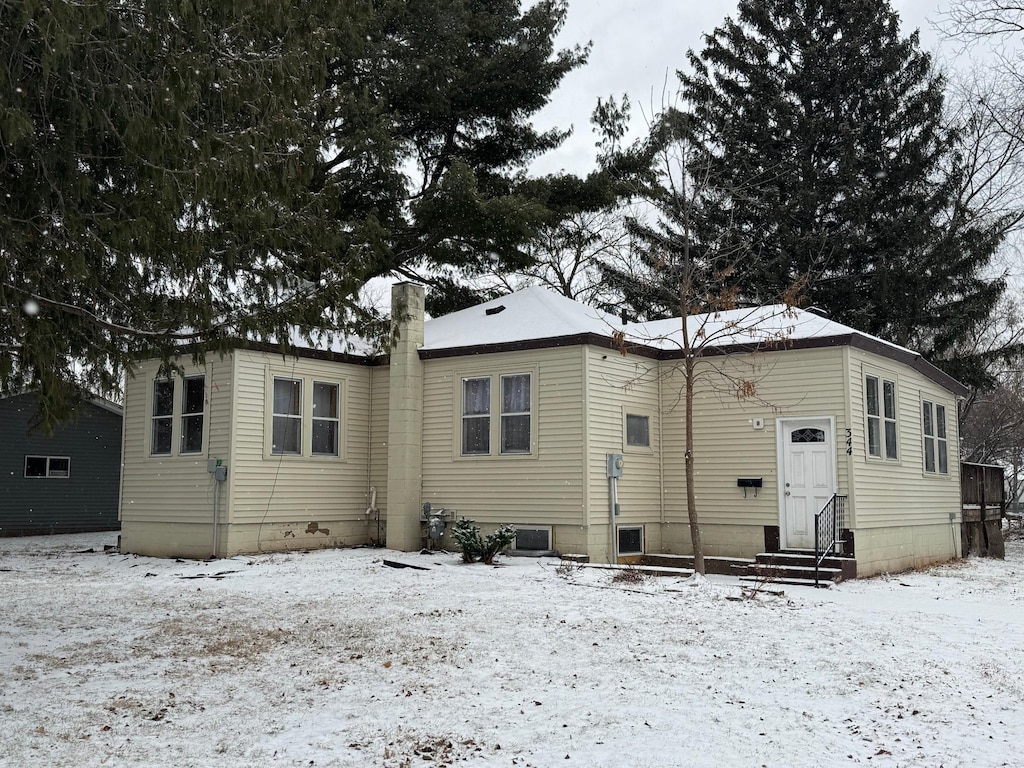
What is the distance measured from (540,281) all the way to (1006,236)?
535 inches

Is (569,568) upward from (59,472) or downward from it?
downward

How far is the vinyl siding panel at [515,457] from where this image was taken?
48.1ft

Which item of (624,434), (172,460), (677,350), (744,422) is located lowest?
(172,460)

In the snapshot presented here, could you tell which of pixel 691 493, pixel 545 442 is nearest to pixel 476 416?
pixel 545 442

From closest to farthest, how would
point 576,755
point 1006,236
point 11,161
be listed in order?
point 576,755 → point 11,161 → point 1006,236

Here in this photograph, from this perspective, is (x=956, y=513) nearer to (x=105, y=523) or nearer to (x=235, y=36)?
(x=235, y=36)

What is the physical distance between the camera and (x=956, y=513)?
18.3 metres

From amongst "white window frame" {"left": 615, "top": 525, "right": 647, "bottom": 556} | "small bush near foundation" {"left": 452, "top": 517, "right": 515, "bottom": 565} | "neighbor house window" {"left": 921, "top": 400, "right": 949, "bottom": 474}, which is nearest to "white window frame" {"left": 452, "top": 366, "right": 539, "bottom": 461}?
"small bush near foundation" {"left": 452, "top": 517, "right": 515, "bottom": 565}

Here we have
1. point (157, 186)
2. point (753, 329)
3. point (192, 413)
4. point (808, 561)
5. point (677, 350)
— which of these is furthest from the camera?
point (677, 350)

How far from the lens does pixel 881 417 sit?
1512 centimetres

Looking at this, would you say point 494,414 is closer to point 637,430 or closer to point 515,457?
point 515,457

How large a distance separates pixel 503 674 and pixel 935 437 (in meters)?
13.1

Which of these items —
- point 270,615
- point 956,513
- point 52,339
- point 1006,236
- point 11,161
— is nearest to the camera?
point 11,161

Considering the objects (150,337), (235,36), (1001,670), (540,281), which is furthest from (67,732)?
(540,281)
